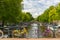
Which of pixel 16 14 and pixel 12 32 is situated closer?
pixel 12 32

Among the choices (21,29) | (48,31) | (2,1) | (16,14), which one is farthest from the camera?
(16,14)

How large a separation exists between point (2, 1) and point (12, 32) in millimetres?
17157

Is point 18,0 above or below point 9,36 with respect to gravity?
above

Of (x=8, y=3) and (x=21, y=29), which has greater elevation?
(x=8, y=3)

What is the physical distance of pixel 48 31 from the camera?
57.1 ft

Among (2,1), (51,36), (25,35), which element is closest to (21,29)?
(25,35)

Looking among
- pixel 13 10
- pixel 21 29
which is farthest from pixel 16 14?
pixel 21 29

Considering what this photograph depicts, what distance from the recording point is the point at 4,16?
35.0 meters

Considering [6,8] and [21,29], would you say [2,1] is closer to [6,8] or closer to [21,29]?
[6,8]

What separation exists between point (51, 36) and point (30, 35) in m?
1.52

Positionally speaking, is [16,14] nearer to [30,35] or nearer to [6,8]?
[6,8]

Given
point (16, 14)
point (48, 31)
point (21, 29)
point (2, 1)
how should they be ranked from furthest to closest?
point (16, 14)
point (2, 1)
point (21, 29)
point (48, 31)

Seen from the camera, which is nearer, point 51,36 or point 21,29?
point 51,36

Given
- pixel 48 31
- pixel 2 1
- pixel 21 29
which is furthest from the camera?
pixel 2 1
